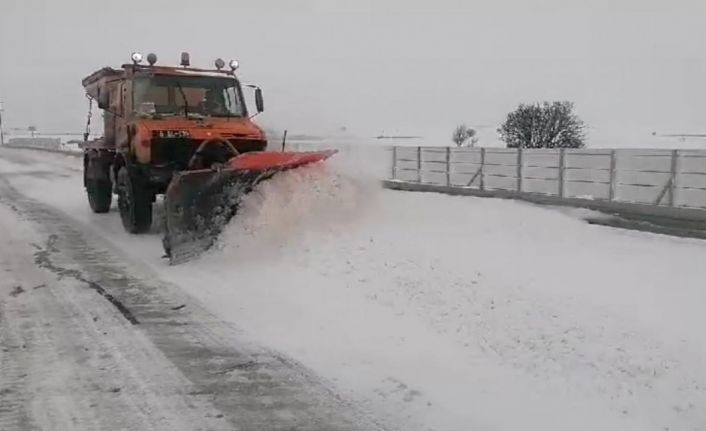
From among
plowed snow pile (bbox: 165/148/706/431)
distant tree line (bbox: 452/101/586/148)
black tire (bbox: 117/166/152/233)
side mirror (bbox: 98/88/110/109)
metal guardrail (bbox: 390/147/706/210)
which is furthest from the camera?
distant tree line (bbox: 452/101/586/148)

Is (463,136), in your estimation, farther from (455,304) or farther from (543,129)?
(455,304)

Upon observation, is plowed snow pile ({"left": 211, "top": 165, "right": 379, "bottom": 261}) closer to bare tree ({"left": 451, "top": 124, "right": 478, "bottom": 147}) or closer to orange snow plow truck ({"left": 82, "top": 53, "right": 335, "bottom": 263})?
orange snow plow truck ({"left": 82, "top": 53, "right": 335, "bottom": 263})

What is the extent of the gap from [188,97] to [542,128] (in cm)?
2566

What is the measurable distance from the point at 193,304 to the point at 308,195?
283 centimetres

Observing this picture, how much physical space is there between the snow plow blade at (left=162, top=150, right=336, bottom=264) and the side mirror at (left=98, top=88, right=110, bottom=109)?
3492mm

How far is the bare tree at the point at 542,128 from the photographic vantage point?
33.8 metres

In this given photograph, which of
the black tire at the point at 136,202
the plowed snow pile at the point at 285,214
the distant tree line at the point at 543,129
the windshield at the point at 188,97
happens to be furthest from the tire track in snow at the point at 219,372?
the distant tree line at the point at 543,129

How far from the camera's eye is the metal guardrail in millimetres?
12125

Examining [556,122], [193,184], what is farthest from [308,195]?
[556,122]

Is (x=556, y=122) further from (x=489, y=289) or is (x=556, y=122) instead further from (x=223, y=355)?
(x=223, y=355)

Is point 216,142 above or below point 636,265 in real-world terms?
above

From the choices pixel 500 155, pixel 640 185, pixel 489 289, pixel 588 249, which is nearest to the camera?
pixel 489 289

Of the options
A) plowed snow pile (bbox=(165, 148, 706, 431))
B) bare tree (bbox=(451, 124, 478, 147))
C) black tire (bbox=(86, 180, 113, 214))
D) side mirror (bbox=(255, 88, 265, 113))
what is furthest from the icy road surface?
bare tree (bbox=(451, 124, 478, 147))

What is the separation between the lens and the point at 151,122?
10539 millimetres
